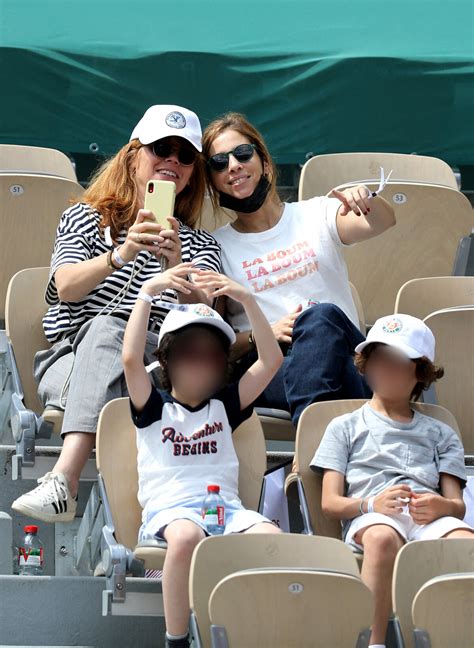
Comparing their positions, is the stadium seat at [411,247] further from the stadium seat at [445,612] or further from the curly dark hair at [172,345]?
the stadium seat at [445,612]

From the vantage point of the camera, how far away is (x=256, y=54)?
650 cm

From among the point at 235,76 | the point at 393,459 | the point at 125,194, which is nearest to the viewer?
the point at 393,459

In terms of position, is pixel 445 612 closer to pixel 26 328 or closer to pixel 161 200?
pixel 161 200

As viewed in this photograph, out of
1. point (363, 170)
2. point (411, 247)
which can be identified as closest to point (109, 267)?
point (411, 247)

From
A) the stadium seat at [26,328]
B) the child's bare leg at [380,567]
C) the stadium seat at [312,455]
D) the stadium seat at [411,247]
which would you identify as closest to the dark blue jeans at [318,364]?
the stadium seat at [312,455]

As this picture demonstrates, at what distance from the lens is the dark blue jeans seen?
437 centimetres

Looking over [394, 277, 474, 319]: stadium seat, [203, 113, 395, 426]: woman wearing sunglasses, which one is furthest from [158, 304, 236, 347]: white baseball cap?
[394, 277, 474, 319]: stadium seat

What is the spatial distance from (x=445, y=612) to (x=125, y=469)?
108 cm

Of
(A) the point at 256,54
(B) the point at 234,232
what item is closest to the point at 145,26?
(A) the point at 256,54

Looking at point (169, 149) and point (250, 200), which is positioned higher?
point (169, 149)

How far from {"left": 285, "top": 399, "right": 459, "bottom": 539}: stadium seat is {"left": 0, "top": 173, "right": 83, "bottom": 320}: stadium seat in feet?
5.29

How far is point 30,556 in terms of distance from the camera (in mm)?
4223

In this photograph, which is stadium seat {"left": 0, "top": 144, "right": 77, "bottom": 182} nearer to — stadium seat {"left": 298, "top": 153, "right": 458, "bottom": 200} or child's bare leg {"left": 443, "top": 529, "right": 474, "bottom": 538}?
stadium seat {"left": 298, "top": 153, "right": 458, "bottom": 200}

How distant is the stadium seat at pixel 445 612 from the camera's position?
135 inches
